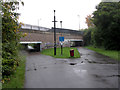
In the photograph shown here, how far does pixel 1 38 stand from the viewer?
22.2 feet

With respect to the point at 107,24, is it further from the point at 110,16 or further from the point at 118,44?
the point at 118,44

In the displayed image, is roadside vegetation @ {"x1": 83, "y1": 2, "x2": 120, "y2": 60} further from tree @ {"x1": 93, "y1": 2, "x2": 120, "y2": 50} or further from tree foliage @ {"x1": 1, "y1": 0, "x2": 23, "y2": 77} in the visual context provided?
tree foliage @ {"x1": 1, "y1": 0, "x2": 23, "y2": 77}

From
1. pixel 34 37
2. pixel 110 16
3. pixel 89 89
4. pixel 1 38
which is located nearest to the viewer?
pixel 89 89

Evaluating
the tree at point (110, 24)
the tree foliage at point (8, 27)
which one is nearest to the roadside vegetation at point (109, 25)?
the tree at point (110, 24)

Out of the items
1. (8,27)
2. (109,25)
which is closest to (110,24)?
(109,25)

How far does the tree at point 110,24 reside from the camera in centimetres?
2142

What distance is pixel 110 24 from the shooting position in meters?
22.3

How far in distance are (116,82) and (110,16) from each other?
18.8 metres

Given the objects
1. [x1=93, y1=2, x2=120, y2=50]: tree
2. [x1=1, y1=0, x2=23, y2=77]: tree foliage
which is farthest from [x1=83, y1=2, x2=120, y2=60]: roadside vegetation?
[x1=1, y1=0, x2=23, y2=77]: tree foliage

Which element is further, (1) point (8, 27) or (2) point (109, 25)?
(2) point (109, 25)

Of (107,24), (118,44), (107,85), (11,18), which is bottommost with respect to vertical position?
(107,85)

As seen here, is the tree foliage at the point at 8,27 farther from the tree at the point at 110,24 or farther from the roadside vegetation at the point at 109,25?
the tree at the point at 110,24

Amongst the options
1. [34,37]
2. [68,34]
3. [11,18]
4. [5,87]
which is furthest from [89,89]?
[68,34]

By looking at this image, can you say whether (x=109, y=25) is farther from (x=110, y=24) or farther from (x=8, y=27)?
(x=8, y=27)
